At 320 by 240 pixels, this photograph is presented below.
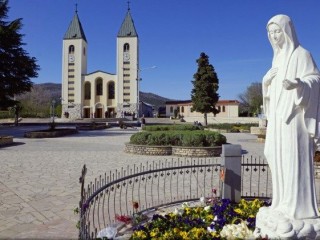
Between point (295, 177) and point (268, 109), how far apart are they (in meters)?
1.02

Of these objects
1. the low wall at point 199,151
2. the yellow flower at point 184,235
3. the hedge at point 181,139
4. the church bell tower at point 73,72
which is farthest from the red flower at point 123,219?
the church bell tower at point 73,72

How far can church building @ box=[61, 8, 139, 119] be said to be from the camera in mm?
76000

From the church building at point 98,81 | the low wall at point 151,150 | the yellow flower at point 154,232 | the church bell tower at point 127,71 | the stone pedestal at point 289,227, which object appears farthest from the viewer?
the church building at point 98,81

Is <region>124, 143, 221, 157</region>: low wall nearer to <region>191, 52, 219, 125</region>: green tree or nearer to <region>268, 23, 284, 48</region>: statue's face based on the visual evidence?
<region>268, 23, 284, 48</region>: statue's face

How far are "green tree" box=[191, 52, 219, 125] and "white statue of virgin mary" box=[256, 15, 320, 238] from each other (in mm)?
40821

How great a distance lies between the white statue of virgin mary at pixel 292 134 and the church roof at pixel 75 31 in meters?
80.1

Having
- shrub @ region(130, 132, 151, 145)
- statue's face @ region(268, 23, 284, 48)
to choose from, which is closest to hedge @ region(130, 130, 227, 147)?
shrub @ region(130, 132, 151, 145)

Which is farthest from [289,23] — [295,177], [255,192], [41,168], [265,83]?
[41,168]

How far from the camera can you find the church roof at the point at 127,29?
78.0 m

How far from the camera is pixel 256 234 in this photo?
438 centimetres

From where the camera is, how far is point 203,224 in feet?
17.7

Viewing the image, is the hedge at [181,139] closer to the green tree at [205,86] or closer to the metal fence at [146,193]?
the metal fence at [146,193]

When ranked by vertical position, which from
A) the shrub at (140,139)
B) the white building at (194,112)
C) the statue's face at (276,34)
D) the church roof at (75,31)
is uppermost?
the church roof at (75,31)

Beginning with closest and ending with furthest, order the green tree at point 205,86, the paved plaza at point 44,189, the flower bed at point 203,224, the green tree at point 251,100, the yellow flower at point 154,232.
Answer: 1. the flower bed at point 203,224
2. the yellow flower at point 154,232
3. the paved plaza at point 44,189
4. the green tree at point 205,86
5. the green tree at point 251,100
